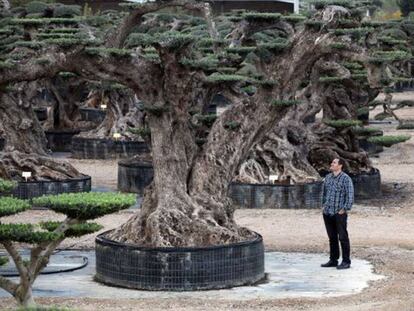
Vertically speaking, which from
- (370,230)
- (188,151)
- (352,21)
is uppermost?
(352,21)

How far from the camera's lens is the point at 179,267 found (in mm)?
13969

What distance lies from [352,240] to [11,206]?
814 centimetres

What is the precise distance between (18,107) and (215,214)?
8980 mm

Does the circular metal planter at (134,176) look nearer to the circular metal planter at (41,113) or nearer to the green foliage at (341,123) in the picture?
the green foliage at (341,123)

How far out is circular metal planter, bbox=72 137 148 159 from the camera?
29641mm

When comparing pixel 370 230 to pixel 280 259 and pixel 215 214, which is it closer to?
pixel 280 259

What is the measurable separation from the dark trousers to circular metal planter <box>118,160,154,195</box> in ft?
27.9

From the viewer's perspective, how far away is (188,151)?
15297 millimetres

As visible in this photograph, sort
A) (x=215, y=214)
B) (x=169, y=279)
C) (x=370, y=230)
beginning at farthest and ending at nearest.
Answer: (x=370, y=230) < (x=215, y=214) < (x=169, y=279)

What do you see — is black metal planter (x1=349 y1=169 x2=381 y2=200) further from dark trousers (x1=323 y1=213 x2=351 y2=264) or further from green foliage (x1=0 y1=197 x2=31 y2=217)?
green foliage (x1=0 y1=197 x2=31 y2=217)

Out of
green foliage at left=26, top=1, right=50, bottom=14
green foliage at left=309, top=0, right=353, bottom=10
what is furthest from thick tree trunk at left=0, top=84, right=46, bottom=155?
green foliage at left=26, top=1, right=50, bottom=14

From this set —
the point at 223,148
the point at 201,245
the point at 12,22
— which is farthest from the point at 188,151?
the point at 12,22

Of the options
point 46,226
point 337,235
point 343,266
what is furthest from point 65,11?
point 46,226

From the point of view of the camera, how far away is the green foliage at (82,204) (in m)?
11.0
